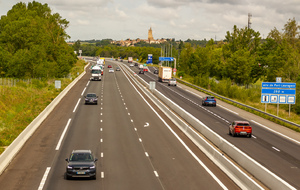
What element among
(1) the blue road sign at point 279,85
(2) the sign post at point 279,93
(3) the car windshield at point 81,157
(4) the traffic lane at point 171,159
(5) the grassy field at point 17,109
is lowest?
(4) the traffic lane at point 171,159

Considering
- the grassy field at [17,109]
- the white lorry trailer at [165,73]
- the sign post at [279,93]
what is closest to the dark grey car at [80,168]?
the grassy field at [17,109]

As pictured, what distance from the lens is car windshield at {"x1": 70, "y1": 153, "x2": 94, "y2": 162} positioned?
21.8 m

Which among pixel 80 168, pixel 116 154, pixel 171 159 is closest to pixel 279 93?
pixel 171 159

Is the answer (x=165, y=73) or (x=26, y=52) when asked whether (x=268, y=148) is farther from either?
(x=26, y=52)

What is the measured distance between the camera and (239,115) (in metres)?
51.3

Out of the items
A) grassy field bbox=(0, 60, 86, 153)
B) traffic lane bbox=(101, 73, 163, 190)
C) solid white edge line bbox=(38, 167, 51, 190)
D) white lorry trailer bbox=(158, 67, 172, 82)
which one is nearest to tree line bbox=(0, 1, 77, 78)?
grassy field bbox=(0, 60, 86, 153)

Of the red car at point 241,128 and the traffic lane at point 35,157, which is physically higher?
the red car at point 241,128

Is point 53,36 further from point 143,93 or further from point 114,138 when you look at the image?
point 114,138

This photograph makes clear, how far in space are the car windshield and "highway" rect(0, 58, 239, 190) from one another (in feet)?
3.59

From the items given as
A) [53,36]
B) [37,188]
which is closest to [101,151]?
[37,188]

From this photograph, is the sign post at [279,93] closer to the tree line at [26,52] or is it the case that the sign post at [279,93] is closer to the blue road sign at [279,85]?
the blue road sign at [279,85]

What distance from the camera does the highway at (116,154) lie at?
2142cm

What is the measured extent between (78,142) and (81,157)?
1045 cm

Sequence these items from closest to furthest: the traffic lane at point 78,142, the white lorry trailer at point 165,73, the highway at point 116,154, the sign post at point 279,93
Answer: the traffic lane at point 78,142
the highway at point 116,154
the sign post at point 279,93
the white lorry trailer at point 165,73
